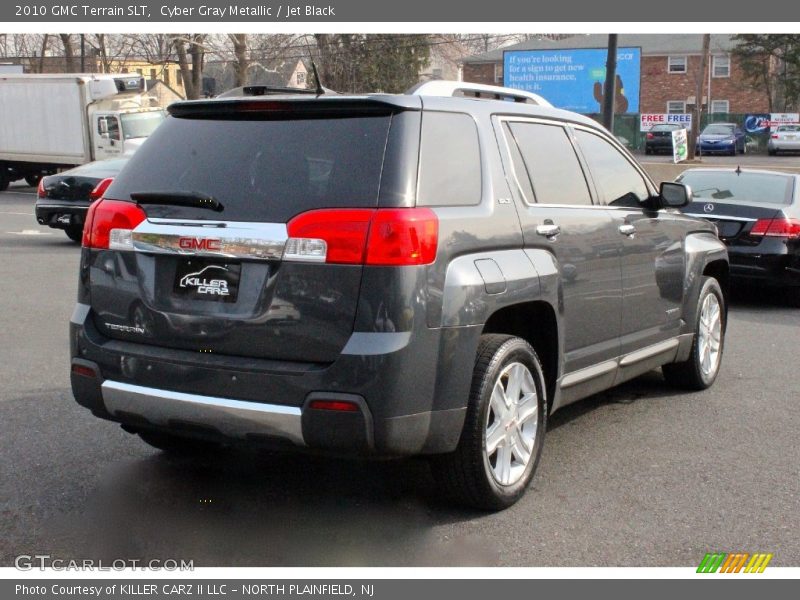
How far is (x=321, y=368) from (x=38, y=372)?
4.15 meters

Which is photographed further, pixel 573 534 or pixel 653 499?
pixel 653 499

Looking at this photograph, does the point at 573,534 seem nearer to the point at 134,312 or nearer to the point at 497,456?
the point at 497,456

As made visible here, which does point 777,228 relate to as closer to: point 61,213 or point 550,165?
point 550,165

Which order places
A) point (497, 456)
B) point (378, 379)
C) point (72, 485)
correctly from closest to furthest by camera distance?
point (378, 379), point (497, 456), point (72, 485)

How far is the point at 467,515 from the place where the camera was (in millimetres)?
4688

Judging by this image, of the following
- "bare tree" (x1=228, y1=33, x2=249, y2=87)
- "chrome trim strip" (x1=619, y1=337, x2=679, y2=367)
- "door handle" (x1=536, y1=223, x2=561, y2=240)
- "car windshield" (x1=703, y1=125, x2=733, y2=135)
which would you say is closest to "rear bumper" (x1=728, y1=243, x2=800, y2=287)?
"chrome trim strip" (x1=619, y1=337, x2=679, y2=367)

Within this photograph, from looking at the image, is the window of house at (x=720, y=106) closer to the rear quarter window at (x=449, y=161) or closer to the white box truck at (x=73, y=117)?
the white box truck at (x=73, y=117)

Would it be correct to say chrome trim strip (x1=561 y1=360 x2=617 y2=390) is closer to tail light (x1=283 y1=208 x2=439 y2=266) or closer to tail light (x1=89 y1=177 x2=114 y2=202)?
tail light (x1=283 y1=208 x2=439 y2=266)

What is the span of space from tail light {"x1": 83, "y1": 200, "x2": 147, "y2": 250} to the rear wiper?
0.18ft

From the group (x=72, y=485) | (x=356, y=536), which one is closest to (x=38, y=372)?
(x=72, y=485)

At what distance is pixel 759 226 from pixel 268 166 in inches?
301

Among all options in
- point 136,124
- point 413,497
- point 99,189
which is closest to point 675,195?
point 413,497

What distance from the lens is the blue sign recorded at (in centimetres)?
4453

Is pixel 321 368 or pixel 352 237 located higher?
pixel 352 237
